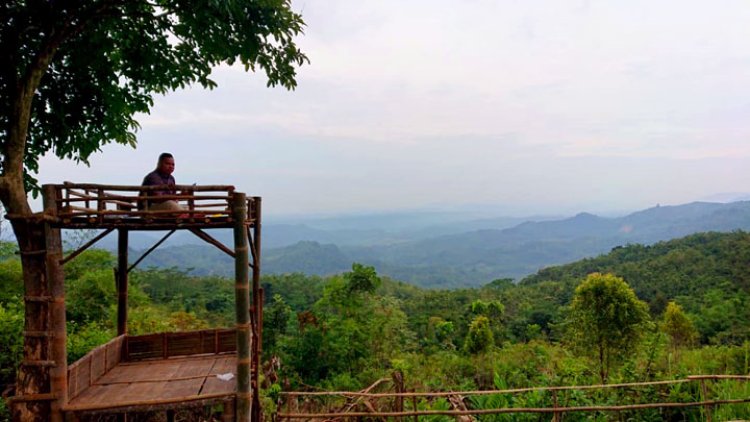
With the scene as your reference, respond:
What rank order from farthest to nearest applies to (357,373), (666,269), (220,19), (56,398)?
(666,269) < (357,373) < (220,19) < (56,398)

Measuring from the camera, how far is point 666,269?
3806 centimetres

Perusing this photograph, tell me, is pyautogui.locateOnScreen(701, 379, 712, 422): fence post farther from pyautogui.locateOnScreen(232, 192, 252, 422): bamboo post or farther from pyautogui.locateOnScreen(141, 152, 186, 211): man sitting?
pyautogui.locateOnScreen(141, 152, 186, 211): man sitting

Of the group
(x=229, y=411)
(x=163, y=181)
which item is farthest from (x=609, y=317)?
(x=163, y=181)

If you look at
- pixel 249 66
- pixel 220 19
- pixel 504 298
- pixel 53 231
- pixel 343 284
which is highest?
pixel 220 19

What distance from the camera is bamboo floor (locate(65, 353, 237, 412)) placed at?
17.9 feet

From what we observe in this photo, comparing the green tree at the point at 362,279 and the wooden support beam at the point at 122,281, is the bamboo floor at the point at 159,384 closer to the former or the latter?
the wooden support beam at the point at 122,281

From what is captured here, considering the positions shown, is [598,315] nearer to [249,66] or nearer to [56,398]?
[249,66]

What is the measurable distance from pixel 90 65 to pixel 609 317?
43.8 feet

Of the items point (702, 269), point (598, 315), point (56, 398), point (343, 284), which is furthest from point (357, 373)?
point (702, 269)

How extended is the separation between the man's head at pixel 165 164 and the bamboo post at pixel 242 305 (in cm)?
141

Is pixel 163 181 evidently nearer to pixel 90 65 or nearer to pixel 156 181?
pixel 156 181

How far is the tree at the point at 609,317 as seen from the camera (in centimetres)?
1259

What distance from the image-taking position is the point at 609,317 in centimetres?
1273

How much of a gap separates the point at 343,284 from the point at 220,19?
10.5 m
